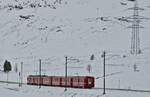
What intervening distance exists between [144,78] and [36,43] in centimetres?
12012

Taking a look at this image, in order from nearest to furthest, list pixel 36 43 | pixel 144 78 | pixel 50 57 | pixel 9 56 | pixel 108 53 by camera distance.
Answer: pixel 144 78
pixel 108 53
pixel 50 57
pixel 9 56
pixel 36 43

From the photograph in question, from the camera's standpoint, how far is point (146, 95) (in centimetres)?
5388

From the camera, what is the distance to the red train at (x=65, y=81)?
70500 millimetres

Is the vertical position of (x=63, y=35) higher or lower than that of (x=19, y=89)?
higher

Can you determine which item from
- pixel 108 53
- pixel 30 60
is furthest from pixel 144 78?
pixel 30 60

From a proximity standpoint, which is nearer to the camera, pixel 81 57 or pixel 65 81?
pixel 65 81

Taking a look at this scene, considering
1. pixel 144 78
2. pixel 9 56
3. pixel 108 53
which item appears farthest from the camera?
pixel 9 56

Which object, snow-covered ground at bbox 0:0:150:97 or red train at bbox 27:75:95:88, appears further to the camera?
snow-covered ground at bbox 0:0:150:97

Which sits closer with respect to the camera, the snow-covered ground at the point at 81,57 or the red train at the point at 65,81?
the red train at the point at 65,81

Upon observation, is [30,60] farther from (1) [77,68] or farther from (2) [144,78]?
(2) [144,78]

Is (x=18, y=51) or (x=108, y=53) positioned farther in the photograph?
(x=18, y=51)

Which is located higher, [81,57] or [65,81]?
[81,57]

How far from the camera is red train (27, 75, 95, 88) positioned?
231ft

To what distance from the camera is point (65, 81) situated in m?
75.8
